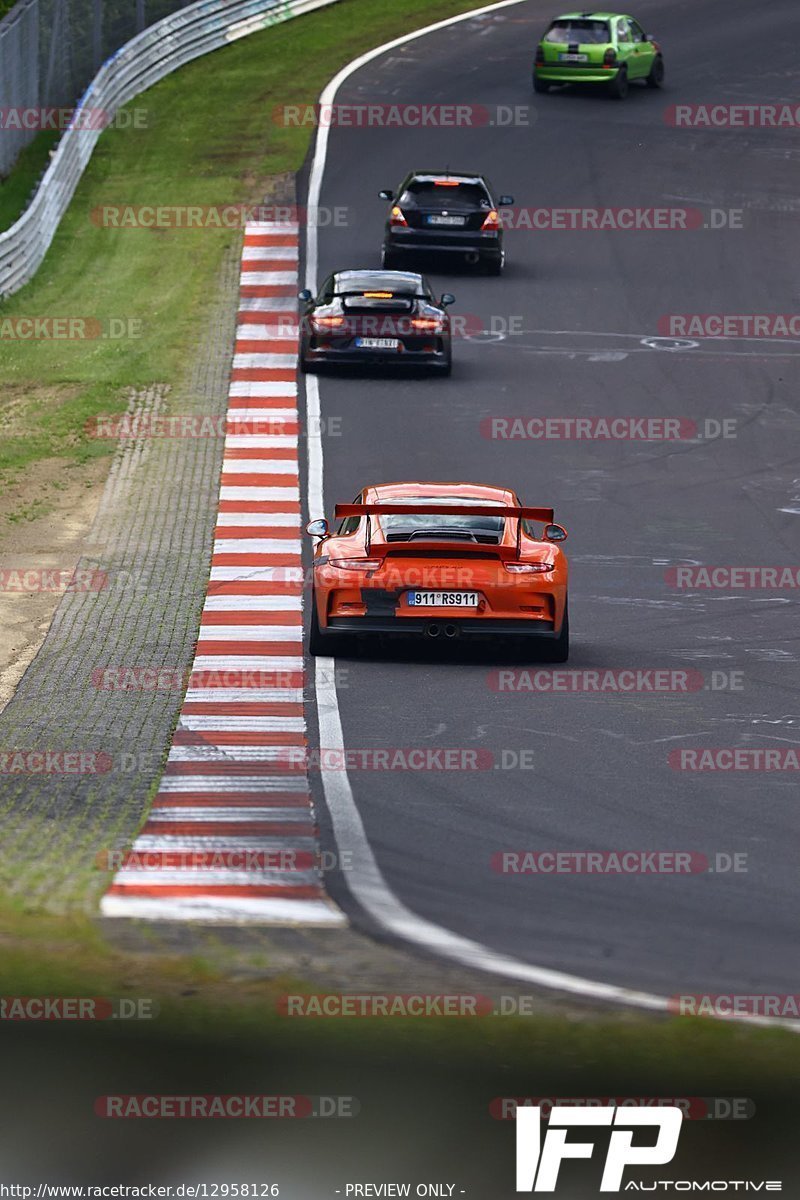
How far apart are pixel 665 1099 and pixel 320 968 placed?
1910 millimetres

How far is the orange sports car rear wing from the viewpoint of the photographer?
15.4 metres

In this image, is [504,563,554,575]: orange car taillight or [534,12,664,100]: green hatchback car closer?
[504,563,554,575]: orange car taillight

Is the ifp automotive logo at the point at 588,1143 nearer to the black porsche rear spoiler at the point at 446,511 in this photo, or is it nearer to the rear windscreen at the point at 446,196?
the black porsche rear spoiler at the point at 446,511

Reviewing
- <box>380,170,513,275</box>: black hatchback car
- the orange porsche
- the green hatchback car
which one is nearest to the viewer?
the orange porsche

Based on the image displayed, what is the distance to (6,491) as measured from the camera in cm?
2280

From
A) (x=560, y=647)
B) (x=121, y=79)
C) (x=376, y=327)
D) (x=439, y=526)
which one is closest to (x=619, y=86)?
(x=121, y=79)

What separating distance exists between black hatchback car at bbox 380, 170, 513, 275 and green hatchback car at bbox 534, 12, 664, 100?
11.8 m

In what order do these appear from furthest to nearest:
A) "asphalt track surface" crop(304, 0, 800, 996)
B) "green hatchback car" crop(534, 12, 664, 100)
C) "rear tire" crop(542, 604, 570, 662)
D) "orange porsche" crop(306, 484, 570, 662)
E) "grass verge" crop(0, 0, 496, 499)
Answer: "green hatchback car" crop(534, 12, 664, 100)
"grass verge" crop(0, 0, 496, 499)
"rear tire" crop(542, 604, 570, 662)
"orange porsche" crop(306, 484, 570, 662)
"asphalt track surface" crop(304, 0, 800, 996)

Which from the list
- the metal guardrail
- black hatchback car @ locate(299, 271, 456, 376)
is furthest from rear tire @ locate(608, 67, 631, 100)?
black hatchback car @ locate(299, 271, 456, 376)

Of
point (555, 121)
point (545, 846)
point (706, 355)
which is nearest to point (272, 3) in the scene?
point (555, 121)

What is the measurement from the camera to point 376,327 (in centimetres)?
2745

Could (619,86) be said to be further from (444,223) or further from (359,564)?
(359,564)

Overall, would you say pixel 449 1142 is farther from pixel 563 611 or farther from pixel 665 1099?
pixel 563 611

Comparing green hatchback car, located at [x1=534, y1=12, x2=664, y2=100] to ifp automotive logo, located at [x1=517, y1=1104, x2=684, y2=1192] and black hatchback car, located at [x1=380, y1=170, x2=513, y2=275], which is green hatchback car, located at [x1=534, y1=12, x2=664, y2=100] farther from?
ifp automotive logo, located at [x1=517, y1=1104, x2=684, y2=1192]
